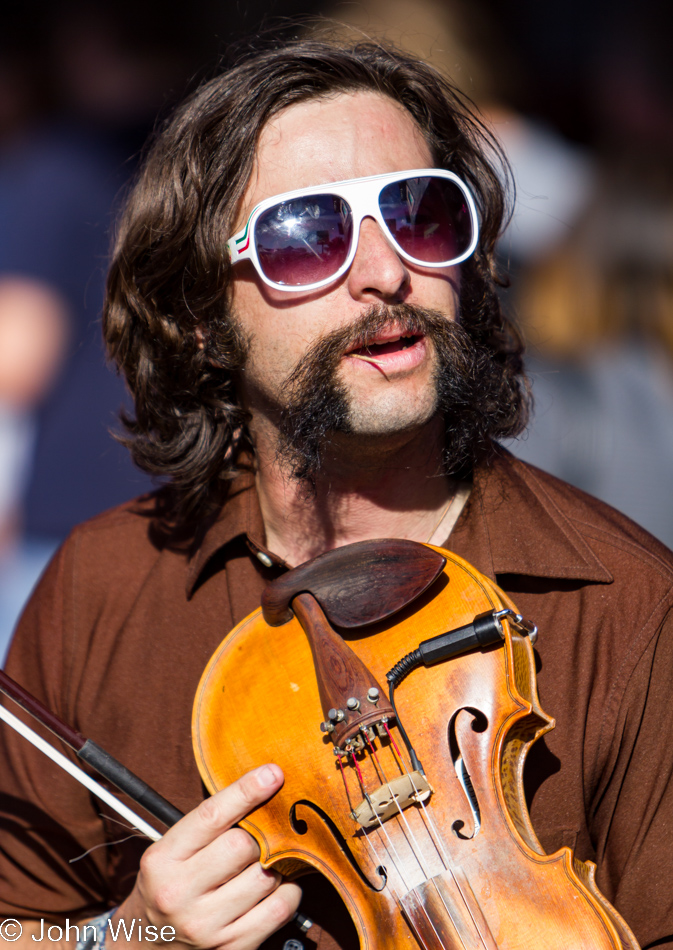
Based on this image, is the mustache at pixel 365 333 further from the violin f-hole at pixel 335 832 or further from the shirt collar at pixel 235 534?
the violin f-hole at pixel 335 832

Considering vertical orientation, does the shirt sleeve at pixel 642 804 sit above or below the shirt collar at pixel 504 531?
below

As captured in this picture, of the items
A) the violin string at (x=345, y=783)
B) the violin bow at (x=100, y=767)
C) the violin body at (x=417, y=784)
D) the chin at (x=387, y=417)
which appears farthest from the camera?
the chin at (x=387, y=417)

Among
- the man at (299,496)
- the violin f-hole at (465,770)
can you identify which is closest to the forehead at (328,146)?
the man at (299,496)

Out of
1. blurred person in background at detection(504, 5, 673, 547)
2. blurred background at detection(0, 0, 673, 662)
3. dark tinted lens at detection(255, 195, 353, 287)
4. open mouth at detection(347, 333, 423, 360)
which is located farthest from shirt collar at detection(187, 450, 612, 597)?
blurred background at detection(0, 0, 673, 662)

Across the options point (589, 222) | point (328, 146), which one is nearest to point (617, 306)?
point (589, 222)

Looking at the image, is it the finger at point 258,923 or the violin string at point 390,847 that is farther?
the finger at point 258,923

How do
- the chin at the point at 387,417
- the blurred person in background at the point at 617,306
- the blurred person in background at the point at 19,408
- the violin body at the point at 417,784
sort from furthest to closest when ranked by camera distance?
the blurred person in background at the point at 19,408 → the blurred person in background at the point at 617,306 → the chin at the point at 387,417 → the violin body at the point at 417,784

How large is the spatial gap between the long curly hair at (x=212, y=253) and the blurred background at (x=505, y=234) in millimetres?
707

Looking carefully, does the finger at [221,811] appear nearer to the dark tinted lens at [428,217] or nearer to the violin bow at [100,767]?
the violin bow at [100,767]

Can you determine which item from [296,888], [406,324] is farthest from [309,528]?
[296,888]

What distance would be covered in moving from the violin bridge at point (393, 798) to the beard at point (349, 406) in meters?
0.72

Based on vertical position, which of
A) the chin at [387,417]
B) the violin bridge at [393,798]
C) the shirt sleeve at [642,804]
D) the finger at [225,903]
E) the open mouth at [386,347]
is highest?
the open mouth at [386,347]

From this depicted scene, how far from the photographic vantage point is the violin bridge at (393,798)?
53.7 inches

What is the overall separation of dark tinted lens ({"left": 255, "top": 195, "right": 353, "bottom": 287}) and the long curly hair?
17cm
